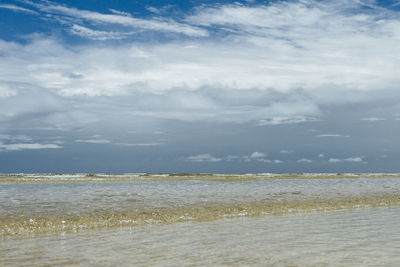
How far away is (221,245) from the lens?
1433 centimetres

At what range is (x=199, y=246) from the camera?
46.4 ft

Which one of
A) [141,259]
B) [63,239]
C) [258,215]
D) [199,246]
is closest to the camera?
[141,259]

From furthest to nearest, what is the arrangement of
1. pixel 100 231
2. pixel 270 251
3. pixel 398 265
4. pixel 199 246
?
pixel 100 231, pixel 199 246, pixel 270 251, pixel 398 265

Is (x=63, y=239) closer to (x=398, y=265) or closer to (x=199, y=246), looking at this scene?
(x=199, y=246)

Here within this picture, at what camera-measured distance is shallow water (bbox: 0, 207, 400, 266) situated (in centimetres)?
1177

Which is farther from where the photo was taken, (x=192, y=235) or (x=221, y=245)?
(x=192, y=235)

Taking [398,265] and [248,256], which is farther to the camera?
[248,256]

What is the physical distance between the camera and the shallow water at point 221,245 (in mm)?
11766

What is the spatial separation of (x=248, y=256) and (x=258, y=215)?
12275 millimetres

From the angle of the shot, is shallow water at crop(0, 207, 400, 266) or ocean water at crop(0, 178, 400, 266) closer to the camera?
shallow water at crop(0, 207, 400, 266)

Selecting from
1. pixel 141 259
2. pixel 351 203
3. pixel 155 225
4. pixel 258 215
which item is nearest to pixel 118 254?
pixel 141 259

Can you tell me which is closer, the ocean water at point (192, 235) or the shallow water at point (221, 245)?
the shallow water at point (221, 245)

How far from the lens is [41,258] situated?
40.6ft

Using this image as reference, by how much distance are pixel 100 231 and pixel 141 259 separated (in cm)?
681
